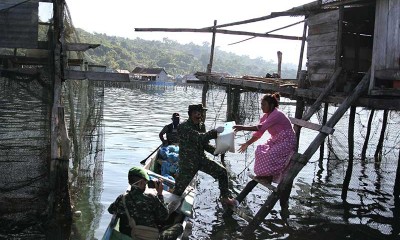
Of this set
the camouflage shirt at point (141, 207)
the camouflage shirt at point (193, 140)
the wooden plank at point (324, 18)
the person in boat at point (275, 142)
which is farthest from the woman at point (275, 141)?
the camouflage shirt at point (141, 207)

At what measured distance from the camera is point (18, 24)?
25.3 ft

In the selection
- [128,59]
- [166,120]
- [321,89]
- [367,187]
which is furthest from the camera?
[128,59]

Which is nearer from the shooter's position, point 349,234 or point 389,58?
point 389,58

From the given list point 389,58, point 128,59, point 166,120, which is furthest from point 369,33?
point 128,59

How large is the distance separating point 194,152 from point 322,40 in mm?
4305

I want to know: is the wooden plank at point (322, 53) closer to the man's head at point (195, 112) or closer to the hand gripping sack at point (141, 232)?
the man's head at point (195, 112)

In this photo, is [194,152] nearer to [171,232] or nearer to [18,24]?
[171,232]

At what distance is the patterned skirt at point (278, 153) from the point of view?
820cm

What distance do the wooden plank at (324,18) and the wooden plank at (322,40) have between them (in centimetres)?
29

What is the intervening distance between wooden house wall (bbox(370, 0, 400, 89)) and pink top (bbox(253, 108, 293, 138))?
1768 millimetres

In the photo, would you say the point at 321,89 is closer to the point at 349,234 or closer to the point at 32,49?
the point at 349,234

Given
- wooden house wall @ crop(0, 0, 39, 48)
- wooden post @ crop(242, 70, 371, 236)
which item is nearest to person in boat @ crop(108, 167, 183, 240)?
wooden post @ crop(242, 70, 371, 236)

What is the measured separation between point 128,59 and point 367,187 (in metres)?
159

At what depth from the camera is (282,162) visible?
8.25 meters
